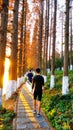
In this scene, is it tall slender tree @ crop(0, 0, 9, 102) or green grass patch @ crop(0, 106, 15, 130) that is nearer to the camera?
green grass patch @ crop(0, 106, 15, 130)

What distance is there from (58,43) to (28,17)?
1984 cm

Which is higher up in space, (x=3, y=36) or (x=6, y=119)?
(x=3, y=36)

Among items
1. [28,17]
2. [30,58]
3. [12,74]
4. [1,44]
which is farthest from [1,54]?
[30,58]

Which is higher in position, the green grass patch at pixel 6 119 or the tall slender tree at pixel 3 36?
the tall slender tree at pixel 3 36

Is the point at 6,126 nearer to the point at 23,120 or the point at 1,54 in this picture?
the point at 23,120

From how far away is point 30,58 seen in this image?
8306 cm

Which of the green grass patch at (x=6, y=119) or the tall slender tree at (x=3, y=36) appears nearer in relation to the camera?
the green grass patch at (x=6, y=119)

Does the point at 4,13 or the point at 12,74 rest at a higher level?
the point at 4,13

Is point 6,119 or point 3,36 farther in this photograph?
point 3,36

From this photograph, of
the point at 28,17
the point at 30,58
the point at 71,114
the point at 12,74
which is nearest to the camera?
the point at 71,114

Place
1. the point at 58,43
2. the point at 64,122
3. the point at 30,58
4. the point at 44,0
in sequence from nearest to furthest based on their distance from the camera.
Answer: the point at 64,122 < the point at 44,0 < the point at 58,43 < the point at 30,58

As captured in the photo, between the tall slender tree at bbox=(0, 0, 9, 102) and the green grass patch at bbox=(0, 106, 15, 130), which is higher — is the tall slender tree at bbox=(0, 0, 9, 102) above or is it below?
above

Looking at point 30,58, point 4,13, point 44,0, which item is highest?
point 44,0

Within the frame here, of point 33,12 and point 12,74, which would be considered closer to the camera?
point 12,74
